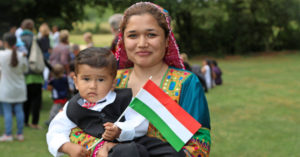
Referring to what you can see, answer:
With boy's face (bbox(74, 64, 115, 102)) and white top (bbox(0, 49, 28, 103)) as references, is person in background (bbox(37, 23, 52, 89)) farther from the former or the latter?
boy's face (bbox(74, 64, 115, 102))

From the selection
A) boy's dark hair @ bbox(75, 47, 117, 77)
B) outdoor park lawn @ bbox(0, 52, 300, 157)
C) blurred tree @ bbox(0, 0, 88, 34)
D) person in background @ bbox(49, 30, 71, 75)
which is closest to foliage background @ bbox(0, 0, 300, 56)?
blurred tree @ bbox(0, 0, 88, 34)

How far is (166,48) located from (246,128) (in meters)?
6.01

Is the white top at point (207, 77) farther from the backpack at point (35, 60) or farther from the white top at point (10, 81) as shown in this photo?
the white top at point (10, 81)

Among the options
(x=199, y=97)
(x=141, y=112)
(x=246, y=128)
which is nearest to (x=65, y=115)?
(x=141, y=112)

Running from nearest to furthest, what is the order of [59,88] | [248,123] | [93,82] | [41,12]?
[93,82]
[59,88]
[248,123]
[41,12]

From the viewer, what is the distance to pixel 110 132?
2307 mm

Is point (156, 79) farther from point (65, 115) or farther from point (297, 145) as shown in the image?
point (297, 145)

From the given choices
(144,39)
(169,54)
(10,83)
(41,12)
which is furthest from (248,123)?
(41,12)

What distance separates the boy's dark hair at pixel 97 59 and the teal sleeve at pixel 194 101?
0.47 meters

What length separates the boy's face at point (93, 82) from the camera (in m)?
2.46

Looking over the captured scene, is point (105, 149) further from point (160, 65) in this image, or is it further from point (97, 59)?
point (160, 65)

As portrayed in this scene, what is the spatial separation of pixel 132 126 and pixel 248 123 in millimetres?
6822

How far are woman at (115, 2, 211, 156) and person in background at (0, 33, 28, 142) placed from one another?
15.7ft

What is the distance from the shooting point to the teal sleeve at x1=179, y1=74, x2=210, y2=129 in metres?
2.54
